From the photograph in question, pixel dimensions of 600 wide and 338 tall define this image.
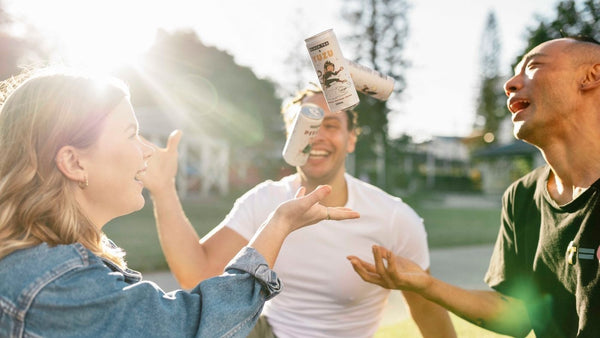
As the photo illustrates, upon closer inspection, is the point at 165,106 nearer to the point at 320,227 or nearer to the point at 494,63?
the point at 320,227

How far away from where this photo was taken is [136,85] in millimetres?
27078

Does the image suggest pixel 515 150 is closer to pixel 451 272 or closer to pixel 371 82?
pixel 451 272

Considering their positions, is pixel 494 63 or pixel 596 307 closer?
pixel 596 307

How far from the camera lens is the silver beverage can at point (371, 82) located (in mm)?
2725

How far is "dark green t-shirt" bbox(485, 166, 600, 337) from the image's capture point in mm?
2107

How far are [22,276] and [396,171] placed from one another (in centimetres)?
2640

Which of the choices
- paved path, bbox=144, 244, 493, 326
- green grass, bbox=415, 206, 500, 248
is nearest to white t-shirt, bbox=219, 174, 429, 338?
paved path, bbox=144, 244, 493, 326

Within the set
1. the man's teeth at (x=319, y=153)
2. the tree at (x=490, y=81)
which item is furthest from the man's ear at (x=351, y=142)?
the tree at (x=490, y=81)

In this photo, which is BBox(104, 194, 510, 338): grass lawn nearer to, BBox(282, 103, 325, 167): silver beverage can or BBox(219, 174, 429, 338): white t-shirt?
BBox(219, 174, 429, 338): white t-shirt

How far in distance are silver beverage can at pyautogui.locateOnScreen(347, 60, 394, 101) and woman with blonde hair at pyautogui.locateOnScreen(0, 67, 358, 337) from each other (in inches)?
47.1

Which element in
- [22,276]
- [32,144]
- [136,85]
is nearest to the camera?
[22,276]

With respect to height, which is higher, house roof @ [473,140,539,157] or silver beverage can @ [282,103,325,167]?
silver beverage can @ [282,103,325,167]

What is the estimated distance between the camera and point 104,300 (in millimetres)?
1398

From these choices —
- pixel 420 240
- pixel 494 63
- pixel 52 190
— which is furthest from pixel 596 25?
pixel 494 63
